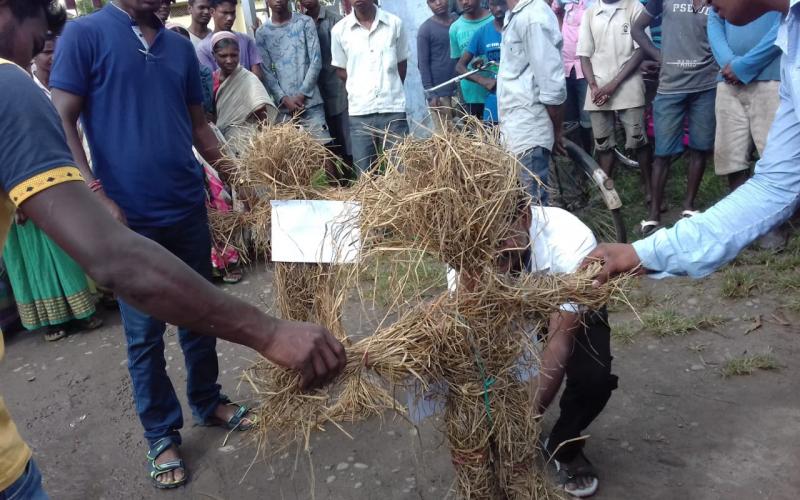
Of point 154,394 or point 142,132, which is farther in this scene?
point 154,394

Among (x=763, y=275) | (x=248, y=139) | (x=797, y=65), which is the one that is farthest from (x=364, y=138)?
(x=797, y=65)

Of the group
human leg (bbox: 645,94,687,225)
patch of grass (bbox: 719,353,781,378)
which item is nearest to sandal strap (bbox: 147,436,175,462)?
patch of grass (bbox: 719,353,781,378)

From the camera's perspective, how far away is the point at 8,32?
1392mm

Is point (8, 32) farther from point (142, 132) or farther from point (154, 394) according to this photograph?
point (154, 394)

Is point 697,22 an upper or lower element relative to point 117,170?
upper

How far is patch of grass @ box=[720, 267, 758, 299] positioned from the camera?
13.4 ft

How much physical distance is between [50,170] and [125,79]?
5.44 feet

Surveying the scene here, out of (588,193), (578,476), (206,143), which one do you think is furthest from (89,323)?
(588,193)

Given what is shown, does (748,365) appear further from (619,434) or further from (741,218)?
(741,218)

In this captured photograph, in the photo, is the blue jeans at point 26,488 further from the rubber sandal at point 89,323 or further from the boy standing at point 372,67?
the boy standing at point 372,67

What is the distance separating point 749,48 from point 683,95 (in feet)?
2.26

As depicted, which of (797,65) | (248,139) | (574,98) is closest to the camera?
(797,65)

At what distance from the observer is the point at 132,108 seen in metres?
2.79

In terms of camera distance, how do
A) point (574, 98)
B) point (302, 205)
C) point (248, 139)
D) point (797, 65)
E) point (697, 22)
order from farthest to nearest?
1. point (574, 98)
2. point (697, 22)
3. point (248, 139)
4. point (302, 205)
5. point (797, 65)
